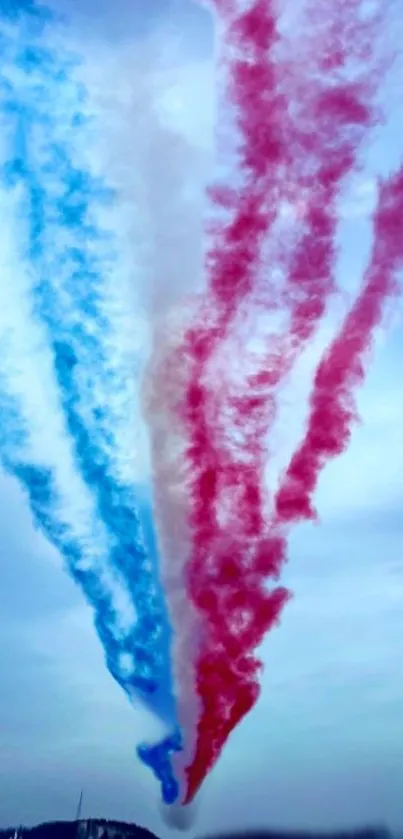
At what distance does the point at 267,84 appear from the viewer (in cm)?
1992

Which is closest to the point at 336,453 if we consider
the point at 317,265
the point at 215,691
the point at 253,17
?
the point at 317,265

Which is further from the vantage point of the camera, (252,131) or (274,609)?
(274,609)

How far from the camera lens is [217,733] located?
27.9 metres

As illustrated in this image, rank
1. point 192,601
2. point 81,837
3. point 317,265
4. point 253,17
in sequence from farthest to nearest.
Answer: point 81,837 < point 192,601 < point 317,265 < point 253,17

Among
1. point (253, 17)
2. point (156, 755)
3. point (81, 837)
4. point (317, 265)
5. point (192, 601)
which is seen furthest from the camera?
point (81, 837)

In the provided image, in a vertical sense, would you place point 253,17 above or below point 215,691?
above

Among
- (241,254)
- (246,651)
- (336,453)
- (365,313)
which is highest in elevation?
(241,254)

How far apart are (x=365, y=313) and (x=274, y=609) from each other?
11105 mm

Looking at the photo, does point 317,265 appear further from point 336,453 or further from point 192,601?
point 192,601

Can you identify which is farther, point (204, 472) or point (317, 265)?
point (204, 472)

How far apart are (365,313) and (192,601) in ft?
37.5

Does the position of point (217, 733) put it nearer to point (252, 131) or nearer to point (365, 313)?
point (365, 313)

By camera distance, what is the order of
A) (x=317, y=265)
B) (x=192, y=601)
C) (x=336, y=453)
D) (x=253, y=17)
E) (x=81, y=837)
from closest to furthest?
1. (x=253, y=17)
2. (x=317, y=265)
3. (x=336, y=453)
4. (x=192, y=601)
5. (x=81, y=837)

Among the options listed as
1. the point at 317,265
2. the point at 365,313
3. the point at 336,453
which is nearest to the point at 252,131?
the point at 317,265
